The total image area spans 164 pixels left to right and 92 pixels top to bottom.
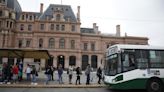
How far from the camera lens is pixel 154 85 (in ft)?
40.4

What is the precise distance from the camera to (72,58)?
174 feet

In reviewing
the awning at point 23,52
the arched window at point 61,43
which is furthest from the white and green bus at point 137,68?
the arched window at point 61,43

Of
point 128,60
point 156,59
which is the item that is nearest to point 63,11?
point 156,59

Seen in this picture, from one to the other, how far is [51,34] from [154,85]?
42265 mm

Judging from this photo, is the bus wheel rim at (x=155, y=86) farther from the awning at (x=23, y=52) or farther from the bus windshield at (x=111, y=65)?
the awning at (x=23, y=52)

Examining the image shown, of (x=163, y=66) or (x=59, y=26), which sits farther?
(x=59, y=26)

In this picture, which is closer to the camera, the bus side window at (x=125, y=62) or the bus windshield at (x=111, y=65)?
the bus side window at (x=125, y=62)

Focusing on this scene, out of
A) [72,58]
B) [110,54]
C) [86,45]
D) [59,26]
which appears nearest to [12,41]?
[59,26]

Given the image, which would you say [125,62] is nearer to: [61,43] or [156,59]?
[156,59]

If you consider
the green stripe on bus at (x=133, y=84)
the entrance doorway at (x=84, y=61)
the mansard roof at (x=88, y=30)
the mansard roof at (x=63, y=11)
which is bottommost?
the entrance doorway at (x=84, y=61)

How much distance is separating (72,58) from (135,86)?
136ft

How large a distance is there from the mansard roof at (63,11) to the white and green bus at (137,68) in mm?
42327

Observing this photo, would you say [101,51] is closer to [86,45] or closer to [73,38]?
[86,45]

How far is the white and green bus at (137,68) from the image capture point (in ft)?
39.5
